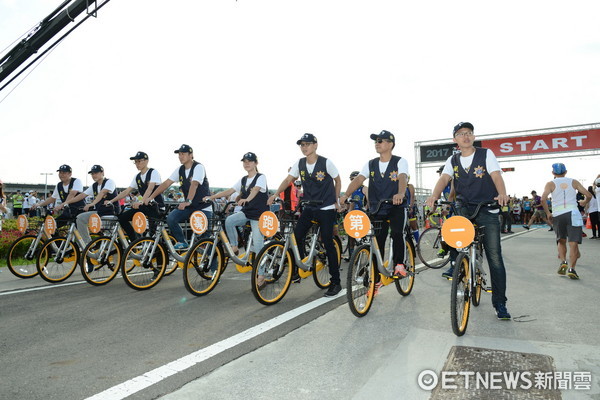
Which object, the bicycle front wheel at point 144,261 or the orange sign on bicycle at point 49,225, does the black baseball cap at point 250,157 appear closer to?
the bicycle front wheel at point 144,261

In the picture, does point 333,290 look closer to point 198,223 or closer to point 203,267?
point 203,267

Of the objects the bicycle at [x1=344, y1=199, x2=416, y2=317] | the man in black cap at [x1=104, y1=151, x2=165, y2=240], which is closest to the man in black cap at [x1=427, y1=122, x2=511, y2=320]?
the bicycle at [x1=344, y1=199, x2=416, y2=317]

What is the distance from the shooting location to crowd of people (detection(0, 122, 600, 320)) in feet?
14.1

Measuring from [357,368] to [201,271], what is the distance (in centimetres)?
327

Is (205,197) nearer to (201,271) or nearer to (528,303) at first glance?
(201,271)

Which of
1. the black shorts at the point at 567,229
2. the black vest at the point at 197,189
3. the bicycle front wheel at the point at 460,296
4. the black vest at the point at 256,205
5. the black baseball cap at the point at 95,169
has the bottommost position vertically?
the bicycle front wheel at the point at 460,296

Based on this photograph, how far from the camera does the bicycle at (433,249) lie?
306 inches

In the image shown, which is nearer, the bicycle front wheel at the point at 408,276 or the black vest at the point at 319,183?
the bicycle front wheel at the point at 408,276

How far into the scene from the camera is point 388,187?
203 inches

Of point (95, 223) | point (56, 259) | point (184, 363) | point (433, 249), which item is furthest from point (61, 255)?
point (433, 249)

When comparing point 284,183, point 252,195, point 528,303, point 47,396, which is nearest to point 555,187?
point 528,303

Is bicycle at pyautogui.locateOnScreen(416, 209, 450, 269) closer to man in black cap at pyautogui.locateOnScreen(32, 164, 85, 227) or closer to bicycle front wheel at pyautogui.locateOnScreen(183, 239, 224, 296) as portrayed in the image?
bicycle front wheel at pyautogui.locateOnScreen(183, 239, 224, 296)

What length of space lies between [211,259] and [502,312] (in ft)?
11.7

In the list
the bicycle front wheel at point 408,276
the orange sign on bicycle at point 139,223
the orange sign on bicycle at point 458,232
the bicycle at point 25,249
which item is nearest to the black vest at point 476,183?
the orange sign on bicycle at point 458,232
